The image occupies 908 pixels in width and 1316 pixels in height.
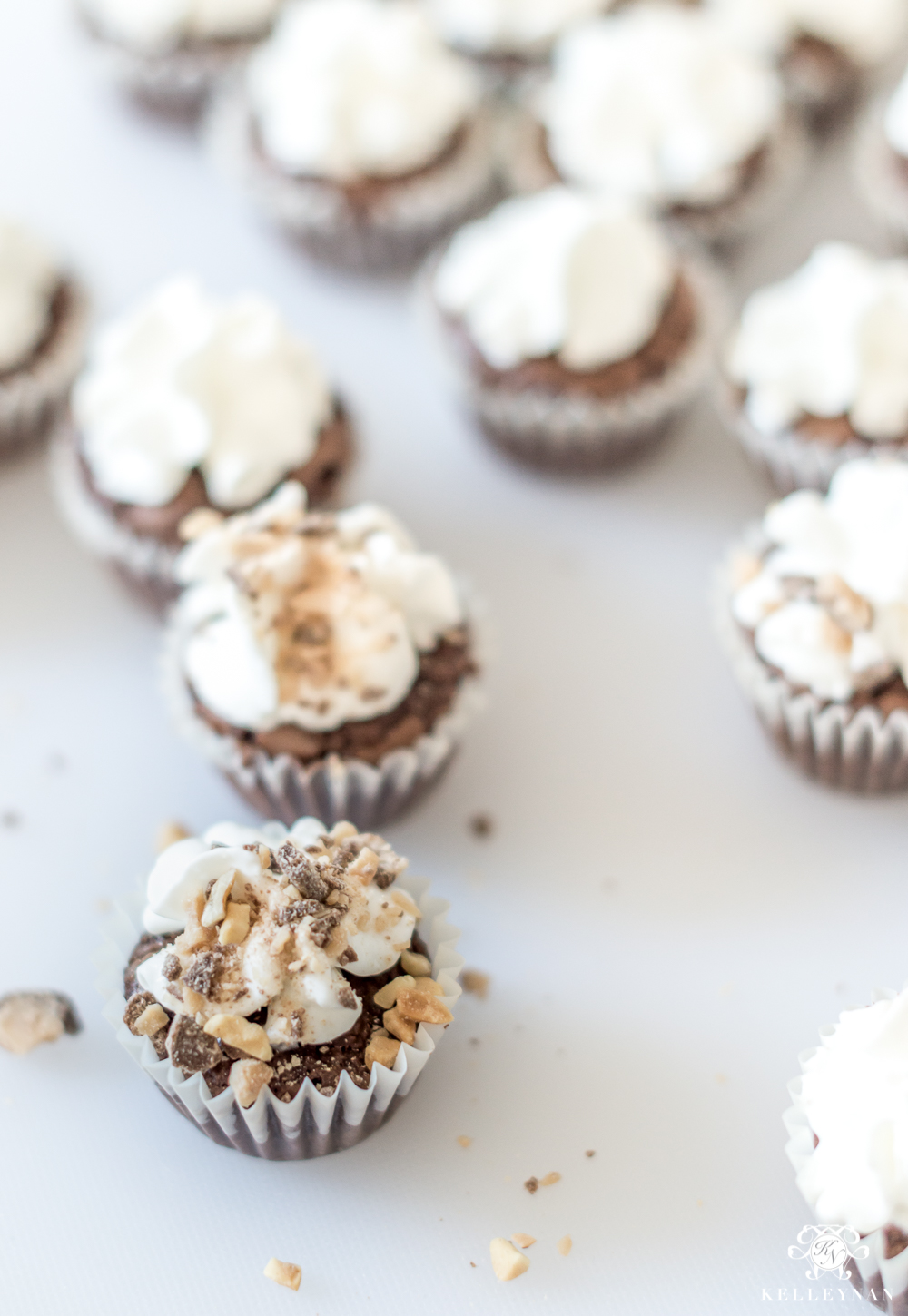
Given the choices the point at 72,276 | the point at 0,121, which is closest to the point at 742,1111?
the point at 72,276

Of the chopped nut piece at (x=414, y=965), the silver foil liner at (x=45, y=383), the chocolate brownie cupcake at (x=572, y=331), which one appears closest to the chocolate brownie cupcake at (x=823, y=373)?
the chocolate brownie cupcake at (x=572, y=331)

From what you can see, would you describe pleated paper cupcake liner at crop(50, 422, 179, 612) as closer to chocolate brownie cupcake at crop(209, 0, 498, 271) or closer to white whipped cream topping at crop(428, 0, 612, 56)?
chocolate brownie cupcake at crop(209, 0, 498, 271)

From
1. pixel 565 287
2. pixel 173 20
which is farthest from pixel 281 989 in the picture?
pixel 173 20

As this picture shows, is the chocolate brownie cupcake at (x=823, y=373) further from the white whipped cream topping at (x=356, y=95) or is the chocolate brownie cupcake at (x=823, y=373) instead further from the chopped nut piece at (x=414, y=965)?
the chopped nut piece at (x=414, y=965)

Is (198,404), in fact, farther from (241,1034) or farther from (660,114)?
(660,114)

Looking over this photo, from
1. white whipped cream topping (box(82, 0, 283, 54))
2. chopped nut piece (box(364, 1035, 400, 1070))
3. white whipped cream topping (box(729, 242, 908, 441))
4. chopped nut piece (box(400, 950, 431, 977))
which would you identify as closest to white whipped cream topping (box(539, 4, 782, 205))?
white whipped cream topping (box(729, 242, 908, 441))

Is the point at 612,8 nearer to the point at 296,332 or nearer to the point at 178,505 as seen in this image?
the point at 296,332

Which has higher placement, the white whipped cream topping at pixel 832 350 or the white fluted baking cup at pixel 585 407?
the white whipped cream topping at pixel 832 350
